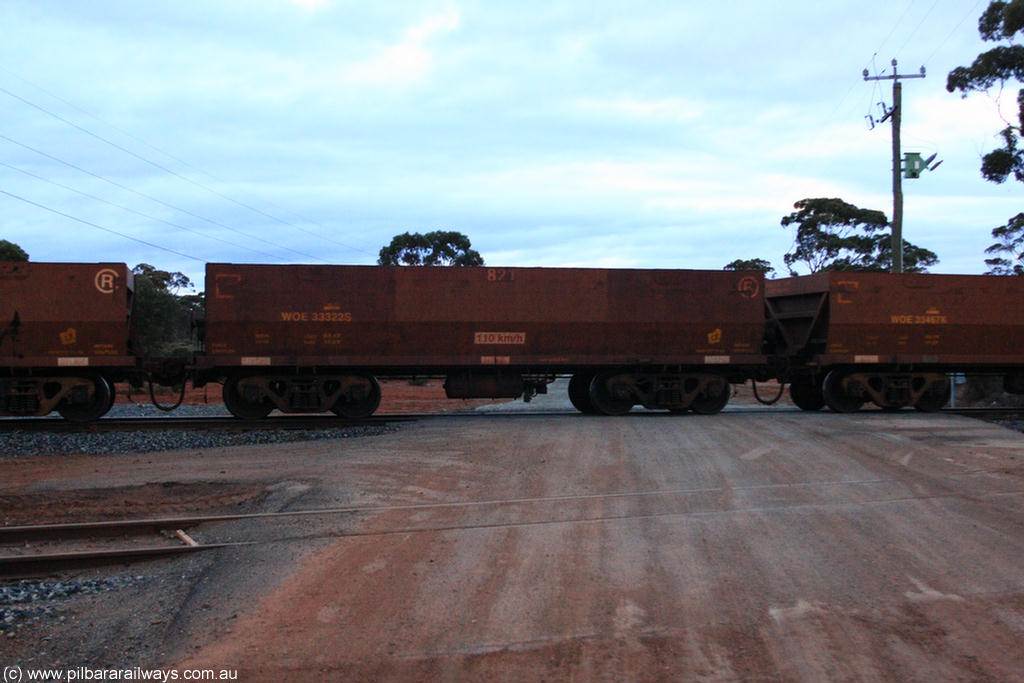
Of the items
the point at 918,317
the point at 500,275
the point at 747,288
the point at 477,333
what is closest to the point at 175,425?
the point at 477,333

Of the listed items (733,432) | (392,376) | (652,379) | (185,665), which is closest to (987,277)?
(652,379)

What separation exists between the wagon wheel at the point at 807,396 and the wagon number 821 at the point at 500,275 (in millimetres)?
7485

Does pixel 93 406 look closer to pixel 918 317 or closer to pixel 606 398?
pixel 606 398

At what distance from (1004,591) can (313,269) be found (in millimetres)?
13251

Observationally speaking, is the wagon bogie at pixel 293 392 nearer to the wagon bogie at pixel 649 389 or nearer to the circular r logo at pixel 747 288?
the wagon bogie at pixel 649 389

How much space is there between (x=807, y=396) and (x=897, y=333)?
263cm

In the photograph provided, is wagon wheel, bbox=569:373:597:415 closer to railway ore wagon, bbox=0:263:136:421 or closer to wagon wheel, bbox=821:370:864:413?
wagon wheel, bbox=821:370:864:413

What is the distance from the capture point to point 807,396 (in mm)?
18875

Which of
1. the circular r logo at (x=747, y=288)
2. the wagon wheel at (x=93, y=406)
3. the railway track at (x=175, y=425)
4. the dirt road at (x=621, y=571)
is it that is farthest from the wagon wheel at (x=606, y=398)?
the wagon wheel at (x=93, y=406)

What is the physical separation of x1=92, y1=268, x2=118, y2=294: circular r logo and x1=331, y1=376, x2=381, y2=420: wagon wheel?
4.87m

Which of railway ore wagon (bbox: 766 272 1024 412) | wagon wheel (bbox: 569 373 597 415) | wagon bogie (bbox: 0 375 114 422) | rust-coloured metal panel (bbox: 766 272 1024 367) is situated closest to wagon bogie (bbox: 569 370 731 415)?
wagon wheel (bbox: 569 373 597 415)

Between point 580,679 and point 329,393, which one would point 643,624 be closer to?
point 580,679

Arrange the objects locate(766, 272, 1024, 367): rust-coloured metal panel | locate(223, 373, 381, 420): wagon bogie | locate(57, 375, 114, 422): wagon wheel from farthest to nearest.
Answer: locate(766, 272, 1024, 367): rust-coloured metal panel < locate(223, 373, 381, 420): wagon bogie < locate(57, 375, 114, 422): wagon wheel

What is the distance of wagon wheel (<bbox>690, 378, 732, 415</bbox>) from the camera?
17172mm
